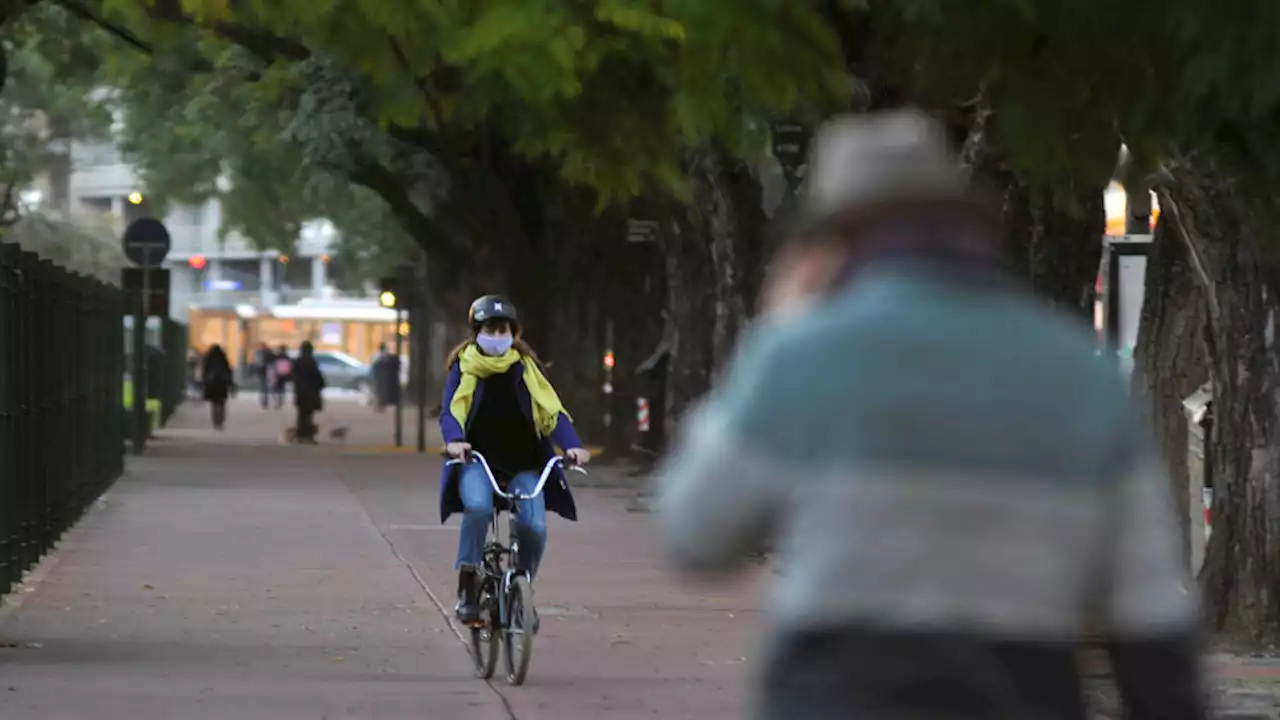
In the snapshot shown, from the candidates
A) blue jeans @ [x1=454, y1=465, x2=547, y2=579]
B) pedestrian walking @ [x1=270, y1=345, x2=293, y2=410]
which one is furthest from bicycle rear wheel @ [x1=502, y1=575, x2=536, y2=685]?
pedestrian walking @ [x1=270, y1=345, x2=293, y2=410]

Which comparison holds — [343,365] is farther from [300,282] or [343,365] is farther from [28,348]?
[28,348]

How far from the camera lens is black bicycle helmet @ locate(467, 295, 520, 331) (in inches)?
437

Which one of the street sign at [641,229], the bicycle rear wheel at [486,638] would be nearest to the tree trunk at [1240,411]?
the bicycle rear wheel at [486,638]

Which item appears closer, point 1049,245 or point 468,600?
point 468,600

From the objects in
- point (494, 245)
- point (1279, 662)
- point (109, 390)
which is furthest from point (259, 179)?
point (1279, 662)

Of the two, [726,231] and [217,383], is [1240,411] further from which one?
[217,383]

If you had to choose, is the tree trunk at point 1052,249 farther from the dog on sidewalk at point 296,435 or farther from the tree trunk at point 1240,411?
the dog on sidewalk at point 296,435

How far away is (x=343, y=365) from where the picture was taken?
291ft

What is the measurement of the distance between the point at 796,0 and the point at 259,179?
33.8 m

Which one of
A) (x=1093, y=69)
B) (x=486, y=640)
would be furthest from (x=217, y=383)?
(x=1093, y=69)

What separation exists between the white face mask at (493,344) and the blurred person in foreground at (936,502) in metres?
7.86

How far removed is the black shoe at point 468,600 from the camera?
11.2 metres

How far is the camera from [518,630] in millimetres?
10883

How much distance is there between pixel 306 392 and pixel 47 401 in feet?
74.4
